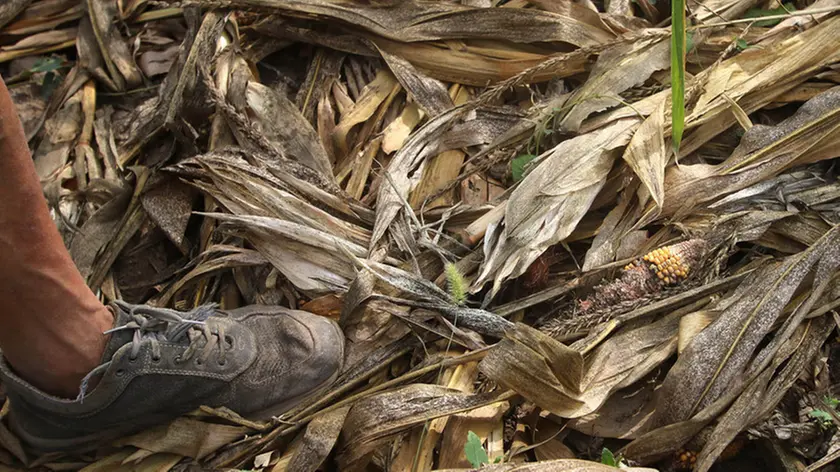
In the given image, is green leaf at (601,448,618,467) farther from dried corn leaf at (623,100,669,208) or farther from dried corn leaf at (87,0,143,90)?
dried corn leaf at (87,0,143,90)

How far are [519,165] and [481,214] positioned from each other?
127mm

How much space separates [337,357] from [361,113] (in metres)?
0.57

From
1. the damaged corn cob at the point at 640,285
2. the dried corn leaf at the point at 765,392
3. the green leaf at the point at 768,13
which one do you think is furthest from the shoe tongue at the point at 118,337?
the green leaf at the point at 768,13

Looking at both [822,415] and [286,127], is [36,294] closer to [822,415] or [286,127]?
[286,127]

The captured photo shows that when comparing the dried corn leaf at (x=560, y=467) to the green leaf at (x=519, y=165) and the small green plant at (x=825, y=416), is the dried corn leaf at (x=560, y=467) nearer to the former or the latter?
the small green plant at (x=825, y=416)

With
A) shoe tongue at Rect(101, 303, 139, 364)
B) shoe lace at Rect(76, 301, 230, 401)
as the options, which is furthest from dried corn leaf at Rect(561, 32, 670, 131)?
shoe tongue at Rect(101, 303, 139, 364)

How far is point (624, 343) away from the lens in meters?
1.29

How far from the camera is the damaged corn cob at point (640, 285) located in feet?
4.25

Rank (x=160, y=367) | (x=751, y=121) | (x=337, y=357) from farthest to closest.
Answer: (x=751, y=121), (x=337, y=357), (x=160, y=367)

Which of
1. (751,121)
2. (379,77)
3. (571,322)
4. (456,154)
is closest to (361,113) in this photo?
(379,77)

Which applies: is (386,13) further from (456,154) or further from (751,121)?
(751,121)

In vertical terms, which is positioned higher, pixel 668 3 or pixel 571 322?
pixel 668 3

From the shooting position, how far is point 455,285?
132cm

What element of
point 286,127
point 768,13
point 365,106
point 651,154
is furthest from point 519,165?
point 768,13
